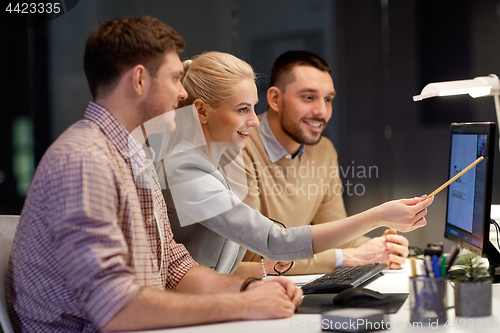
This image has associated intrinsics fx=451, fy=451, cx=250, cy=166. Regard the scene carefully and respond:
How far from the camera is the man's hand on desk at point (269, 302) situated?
109 centimetres

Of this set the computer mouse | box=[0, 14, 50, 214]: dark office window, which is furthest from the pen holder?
box=[0, 14, 50, 214]: dark office window

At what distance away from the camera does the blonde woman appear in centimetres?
147

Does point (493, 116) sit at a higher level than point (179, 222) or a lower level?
higher

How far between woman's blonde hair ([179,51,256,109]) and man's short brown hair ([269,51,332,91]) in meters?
0.77

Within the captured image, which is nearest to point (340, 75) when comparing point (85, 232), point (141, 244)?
point (141, 244)

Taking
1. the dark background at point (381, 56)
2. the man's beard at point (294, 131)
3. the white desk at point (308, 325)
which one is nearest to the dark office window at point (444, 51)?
the dark background at point (381, 56)

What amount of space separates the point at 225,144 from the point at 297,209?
76 cm

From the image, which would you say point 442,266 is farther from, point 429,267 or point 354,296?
point 354,296

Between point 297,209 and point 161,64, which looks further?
point 297,209

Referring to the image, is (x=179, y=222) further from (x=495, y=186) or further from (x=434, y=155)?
(x=495, y=186)

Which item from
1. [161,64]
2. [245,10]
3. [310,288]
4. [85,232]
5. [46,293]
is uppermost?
[245,10]

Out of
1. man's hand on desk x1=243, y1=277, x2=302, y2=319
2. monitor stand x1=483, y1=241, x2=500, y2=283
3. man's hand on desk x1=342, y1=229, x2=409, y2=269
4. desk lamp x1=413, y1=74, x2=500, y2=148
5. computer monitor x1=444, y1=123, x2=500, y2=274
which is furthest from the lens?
man's hand on desk x1=342, y1=229, x2=409, y2=269

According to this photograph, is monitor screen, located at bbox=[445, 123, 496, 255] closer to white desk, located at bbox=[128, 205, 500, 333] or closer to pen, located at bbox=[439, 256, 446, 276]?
white desk, located at bbox=[128, 205, 500, 333]

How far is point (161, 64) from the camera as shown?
1.25 m
